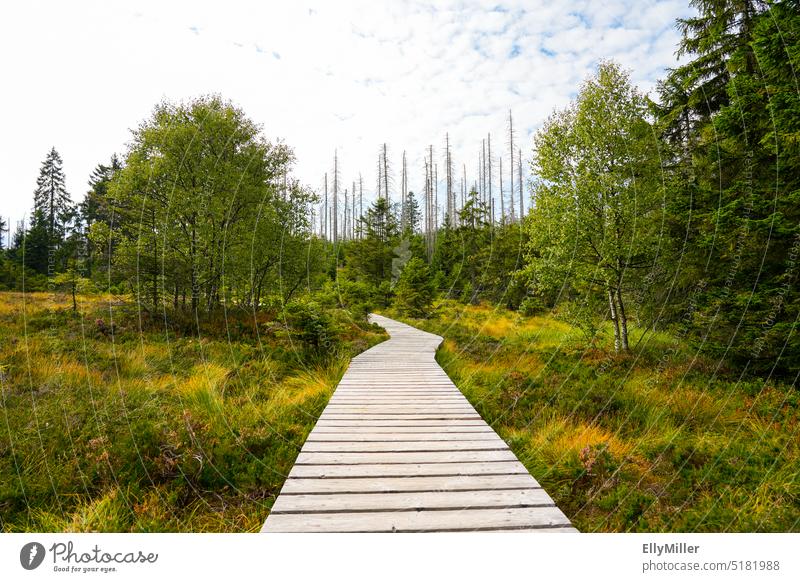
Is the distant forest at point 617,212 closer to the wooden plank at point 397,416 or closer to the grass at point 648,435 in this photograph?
the grass at point 648,435

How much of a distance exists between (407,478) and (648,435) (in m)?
4.65

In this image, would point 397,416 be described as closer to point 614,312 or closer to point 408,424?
point 408,424

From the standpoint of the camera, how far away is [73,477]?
3.96 m

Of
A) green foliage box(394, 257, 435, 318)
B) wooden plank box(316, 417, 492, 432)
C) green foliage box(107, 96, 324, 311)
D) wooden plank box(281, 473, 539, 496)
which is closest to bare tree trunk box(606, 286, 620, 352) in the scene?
wooden plank box(316, 417, 492, 432)

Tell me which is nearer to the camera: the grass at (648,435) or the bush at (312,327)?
the grass at (648,435)

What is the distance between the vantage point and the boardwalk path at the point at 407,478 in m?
2.64

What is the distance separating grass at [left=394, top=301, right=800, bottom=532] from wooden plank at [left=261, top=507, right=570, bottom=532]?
1.68m

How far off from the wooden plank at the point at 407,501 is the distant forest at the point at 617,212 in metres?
4.80

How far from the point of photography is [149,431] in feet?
15.9

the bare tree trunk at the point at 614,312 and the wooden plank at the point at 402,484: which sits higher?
the bare tree trunk at the point at 614,312

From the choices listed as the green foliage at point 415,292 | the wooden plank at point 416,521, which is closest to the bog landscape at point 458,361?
the wooden plank at point 416,521

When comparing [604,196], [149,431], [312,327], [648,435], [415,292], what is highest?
[604,196]

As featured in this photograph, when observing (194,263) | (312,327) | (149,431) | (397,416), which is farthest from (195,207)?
(397,416)

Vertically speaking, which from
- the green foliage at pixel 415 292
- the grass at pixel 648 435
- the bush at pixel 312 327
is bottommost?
the grass at pixel 648 435
